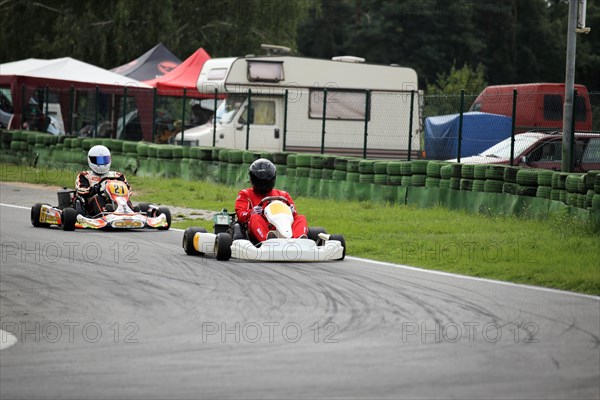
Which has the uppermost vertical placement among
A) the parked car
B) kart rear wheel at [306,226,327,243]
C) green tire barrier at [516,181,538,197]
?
the parked car

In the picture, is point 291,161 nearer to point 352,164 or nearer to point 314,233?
point 352,164

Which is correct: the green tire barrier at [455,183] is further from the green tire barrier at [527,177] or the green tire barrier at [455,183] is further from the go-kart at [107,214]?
the go-kart at [107,214]

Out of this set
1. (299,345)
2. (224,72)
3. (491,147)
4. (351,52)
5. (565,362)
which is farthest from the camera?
(351,52)

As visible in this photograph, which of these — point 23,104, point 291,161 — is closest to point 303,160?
point 291,161

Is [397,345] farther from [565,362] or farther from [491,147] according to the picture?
[491,147]

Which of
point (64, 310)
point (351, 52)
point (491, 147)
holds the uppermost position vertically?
point (351, 52)

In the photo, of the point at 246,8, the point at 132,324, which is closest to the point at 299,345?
the point at 132,324

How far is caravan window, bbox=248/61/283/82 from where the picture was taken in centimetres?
2452

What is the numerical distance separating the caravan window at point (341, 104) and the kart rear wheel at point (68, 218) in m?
9.77

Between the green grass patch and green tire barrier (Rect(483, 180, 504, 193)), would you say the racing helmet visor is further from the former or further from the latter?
green tire barrier (Rect(483, 180, 504, 193))

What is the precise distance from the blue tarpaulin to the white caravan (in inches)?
39.9

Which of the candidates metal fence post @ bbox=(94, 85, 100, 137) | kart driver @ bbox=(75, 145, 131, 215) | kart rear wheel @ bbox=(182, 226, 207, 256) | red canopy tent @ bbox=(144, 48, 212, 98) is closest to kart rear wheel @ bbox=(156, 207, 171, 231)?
kart driver @ bbox=(75, 145, 131, 215)

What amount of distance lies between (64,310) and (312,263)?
3558 millimetres

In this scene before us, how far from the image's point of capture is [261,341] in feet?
25.3
